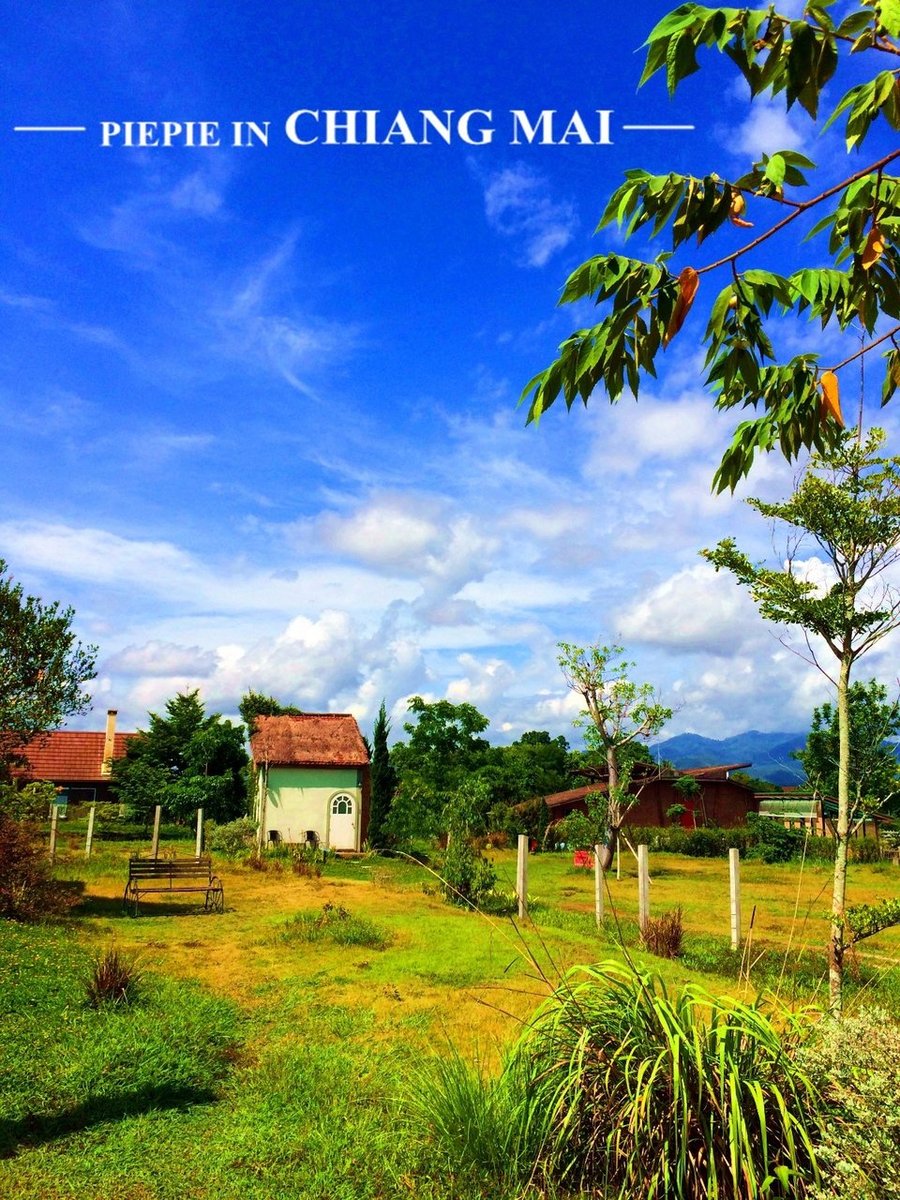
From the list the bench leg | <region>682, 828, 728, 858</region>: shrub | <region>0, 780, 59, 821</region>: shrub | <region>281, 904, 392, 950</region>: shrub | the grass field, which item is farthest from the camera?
<region>682, 828, 728, 858</region>: shrub

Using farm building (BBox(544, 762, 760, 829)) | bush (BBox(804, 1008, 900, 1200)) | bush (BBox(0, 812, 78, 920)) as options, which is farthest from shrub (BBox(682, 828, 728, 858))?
bush (BBox(804, 1008, 900, 1200))

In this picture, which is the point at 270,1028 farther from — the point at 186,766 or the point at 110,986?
the point at 186,766

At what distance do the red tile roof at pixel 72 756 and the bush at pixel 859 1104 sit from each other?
137 ft

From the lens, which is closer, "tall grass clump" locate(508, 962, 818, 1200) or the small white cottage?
"tall grass clump" locate(508, 962, 818, 1200)

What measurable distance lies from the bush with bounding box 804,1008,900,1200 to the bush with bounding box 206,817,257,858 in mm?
26129

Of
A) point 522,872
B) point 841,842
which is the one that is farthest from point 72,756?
point 841,842

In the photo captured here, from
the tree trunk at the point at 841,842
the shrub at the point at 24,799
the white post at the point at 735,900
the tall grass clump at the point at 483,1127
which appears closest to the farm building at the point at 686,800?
the white post at the point at 735,900

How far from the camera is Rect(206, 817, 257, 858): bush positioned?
2861 centimetres

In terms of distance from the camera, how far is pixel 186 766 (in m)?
36.4

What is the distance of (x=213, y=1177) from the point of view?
5082 millimetres

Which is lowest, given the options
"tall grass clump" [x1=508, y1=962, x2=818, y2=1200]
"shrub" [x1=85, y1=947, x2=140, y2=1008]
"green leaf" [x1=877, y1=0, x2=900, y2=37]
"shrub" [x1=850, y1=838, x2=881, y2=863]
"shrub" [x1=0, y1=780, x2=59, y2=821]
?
"shrub" [x1=850, y1=838, x2=881, y2=863]

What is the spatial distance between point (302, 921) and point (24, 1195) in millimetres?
8924

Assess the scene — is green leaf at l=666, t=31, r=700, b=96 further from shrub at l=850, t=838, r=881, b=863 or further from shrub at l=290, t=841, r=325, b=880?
shrub at l=850, t=838, r=881, b=863

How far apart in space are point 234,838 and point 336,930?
17636 mm
